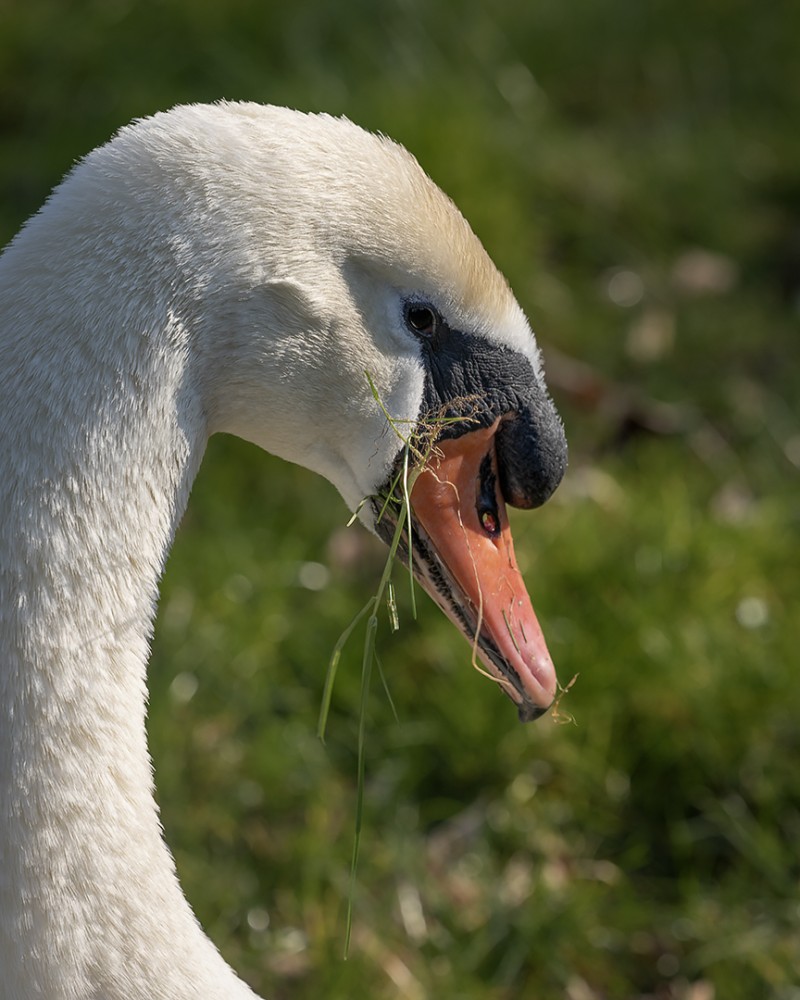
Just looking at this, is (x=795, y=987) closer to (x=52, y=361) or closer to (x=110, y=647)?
(x=110, y=647)

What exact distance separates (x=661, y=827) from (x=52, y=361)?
2.00m

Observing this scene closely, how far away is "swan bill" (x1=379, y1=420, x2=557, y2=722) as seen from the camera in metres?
2.01

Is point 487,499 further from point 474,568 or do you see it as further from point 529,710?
point 529,710

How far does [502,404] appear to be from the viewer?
2021 millimetres

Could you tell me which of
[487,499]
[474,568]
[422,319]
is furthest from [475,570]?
[422,319]

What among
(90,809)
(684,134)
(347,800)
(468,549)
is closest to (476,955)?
(347,800)

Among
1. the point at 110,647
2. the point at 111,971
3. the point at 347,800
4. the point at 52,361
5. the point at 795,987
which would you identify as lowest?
the point at 347,800

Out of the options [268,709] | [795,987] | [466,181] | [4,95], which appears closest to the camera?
[795,987]

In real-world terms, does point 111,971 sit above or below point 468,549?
below

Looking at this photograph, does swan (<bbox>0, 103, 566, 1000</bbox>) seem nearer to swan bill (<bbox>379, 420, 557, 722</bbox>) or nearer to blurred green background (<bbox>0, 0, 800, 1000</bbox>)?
swan bill (<bbox>379, 420, 557, 722</bbox>)

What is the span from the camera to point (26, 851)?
1.63m

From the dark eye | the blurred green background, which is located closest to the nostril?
the dark eye

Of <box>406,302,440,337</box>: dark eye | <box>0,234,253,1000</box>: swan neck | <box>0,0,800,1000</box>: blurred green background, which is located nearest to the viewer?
<box>0,234,253,1000</box>: swan neck

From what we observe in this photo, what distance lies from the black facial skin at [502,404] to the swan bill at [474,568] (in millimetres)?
26
